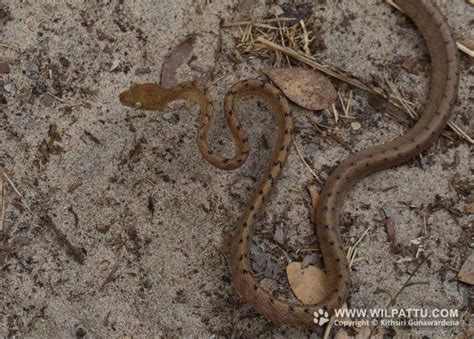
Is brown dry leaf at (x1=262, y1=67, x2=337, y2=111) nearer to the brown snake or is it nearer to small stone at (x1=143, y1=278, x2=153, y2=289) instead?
the brown snake

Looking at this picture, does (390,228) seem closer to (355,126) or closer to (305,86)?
(355,126)

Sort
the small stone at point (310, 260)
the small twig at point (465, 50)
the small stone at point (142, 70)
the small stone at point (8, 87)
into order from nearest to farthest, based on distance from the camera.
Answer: the small stone at point (310, 260)
the small stone at point (8, 87)
the small stone at point (142, 70)
the small twig at point (465, 50)

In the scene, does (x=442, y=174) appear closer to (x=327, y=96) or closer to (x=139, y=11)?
(x=327, y=96)

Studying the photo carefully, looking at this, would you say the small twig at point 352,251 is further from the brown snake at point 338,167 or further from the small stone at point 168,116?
the small stone at point 168,116

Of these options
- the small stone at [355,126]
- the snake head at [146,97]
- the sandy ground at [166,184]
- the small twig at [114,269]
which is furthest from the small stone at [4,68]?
the small stone at [355,126]

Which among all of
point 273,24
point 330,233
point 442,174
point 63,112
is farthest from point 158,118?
point 442,174
